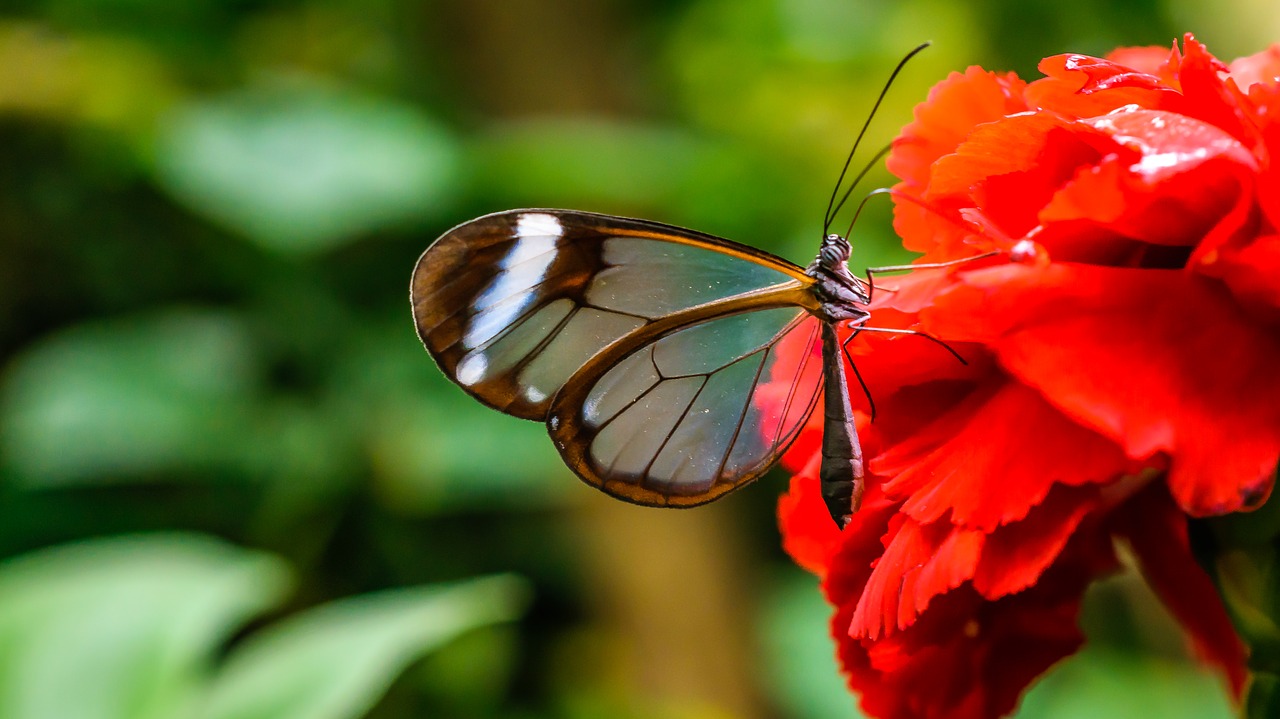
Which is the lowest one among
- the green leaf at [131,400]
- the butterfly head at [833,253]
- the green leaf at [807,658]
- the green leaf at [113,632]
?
the green leaf at [807,658]

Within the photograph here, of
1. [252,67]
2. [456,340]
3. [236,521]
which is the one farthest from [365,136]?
[456,340]

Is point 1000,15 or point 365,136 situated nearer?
point 365,136

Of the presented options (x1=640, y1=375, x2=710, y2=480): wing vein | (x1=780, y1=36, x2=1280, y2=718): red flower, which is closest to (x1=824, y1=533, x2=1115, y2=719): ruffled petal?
(x1=780, y1=36, x2=1280, y2=718): red flower

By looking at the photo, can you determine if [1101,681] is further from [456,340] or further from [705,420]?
[456,340]

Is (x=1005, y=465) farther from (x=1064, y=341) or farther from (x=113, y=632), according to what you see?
(x=113, y=632)

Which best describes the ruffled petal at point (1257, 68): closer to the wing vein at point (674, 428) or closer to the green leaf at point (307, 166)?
the wing vein at point (674, 428)

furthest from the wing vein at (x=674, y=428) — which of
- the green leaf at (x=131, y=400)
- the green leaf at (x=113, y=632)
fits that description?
the green leaf at (x=131, y=400)

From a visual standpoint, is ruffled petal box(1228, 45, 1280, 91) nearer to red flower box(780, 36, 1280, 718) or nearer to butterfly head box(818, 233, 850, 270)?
red flower box(780, 36, 1280, 718)
